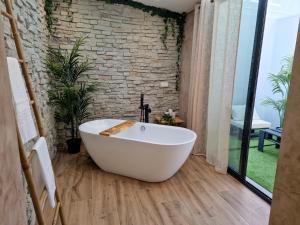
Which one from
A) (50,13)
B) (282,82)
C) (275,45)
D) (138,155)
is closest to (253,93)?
(282,82)

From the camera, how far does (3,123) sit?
631 millimetres

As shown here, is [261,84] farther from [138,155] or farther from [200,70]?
[138,155]

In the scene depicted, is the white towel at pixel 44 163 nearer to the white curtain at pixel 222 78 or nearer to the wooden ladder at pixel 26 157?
the wooden ladder at pixel 26 157

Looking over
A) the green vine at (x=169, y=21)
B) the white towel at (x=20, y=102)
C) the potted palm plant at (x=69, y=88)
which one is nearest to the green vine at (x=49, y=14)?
the potted palm plant at (x=69, y=88)

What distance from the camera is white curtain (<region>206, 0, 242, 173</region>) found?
2420 mm

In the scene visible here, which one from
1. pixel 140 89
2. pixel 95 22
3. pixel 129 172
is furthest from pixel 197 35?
pixel 129 172

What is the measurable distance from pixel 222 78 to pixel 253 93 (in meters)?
0.44

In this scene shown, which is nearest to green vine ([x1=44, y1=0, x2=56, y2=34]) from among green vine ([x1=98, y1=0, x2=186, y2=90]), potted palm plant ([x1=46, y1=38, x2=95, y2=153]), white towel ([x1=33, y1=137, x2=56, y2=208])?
potted palm plant ([x1=46, y1=38, x2=95, y2=153])

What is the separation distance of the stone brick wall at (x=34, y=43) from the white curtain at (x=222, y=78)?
87.3 inches

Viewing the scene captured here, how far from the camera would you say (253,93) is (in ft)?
7.73

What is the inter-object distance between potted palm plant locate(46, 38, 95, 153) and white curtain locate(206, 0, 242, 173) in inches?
77.1

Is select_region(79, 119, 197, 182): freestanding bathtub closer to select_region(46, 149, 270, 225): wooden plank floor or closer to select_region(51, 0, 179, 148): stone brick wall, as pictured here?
select_region(46, 149, 270, 225): wooden plank floor

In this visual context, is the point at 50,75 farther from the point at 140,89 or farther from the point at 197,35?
the point at 197,35

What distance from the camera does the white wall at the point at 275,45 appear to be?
3.26 meters
